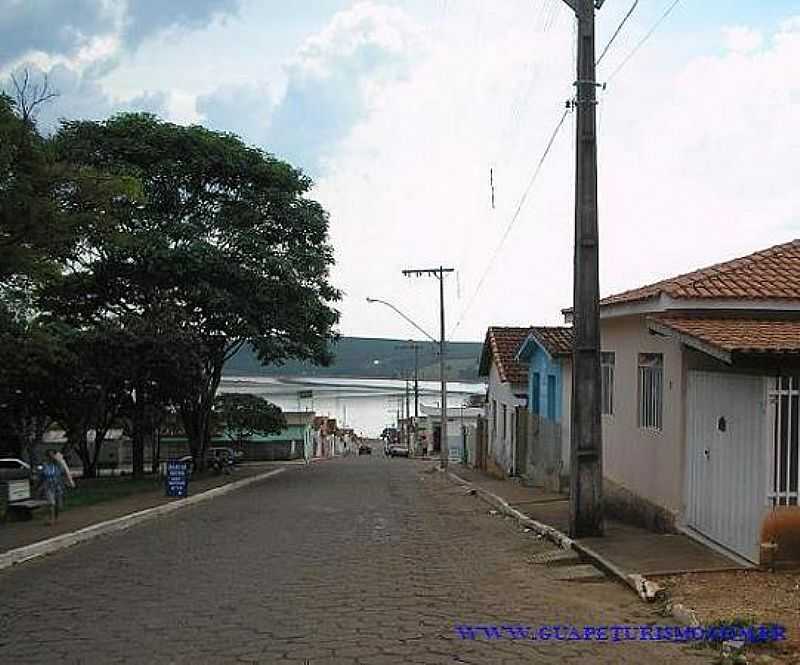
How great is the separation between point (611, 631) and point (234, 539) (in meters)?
7.22

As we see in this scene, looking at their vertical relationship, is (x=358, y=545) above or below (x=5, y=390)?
below

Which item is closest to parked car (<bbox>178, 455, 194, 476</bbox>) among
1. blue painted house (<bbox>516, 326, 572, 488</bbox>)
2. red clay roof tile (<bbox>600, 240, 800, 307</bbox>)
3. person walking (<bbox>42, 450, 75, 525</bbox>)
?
person walking (<bbox>42, 450, 75, 525</bbox>)

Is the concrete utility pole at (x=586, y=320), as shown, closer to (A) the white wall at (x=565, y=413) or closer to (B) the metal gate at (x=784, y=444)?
(B) the metal gate at (x=784, y=444)

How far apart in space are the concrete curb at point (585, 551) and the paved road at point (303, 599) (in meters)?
0.18

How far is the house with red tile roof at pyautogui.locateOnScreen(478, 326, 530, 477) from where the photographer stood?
3069 centimetres

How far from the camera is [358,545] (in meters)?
12.7

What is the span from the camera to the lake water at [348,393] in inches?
2340

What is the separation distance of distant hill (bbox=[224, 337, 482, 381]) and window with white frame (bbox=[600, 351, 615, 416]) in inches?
1230

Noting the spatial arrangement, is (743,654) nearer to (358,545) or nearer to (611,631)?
(611,631)

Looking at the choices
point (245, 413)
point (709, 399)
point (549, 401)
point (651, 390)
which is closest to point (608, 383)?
point (651, 390)

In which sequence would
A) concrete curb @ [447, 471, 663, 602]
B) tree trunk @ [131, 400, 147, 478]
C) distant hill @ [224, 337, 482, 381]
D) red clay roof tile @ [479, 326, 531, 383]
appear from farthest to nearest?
distant hill @ [224, 337, 482, 381]
tree trunk @ [131, 400, 147, 478]
red clay roof tile @ [479, 326, 531, 383]
concrete curb @ [447, 471, 663, 602]

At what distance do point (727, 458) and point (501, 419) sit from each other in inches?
923

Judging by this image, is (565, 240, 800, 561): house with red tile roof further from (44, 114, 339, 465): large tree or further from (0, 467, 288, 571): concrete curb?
(44, 114, 339, 465): large tree

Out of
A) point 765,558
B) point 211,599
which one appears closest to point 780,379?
point 765,558
